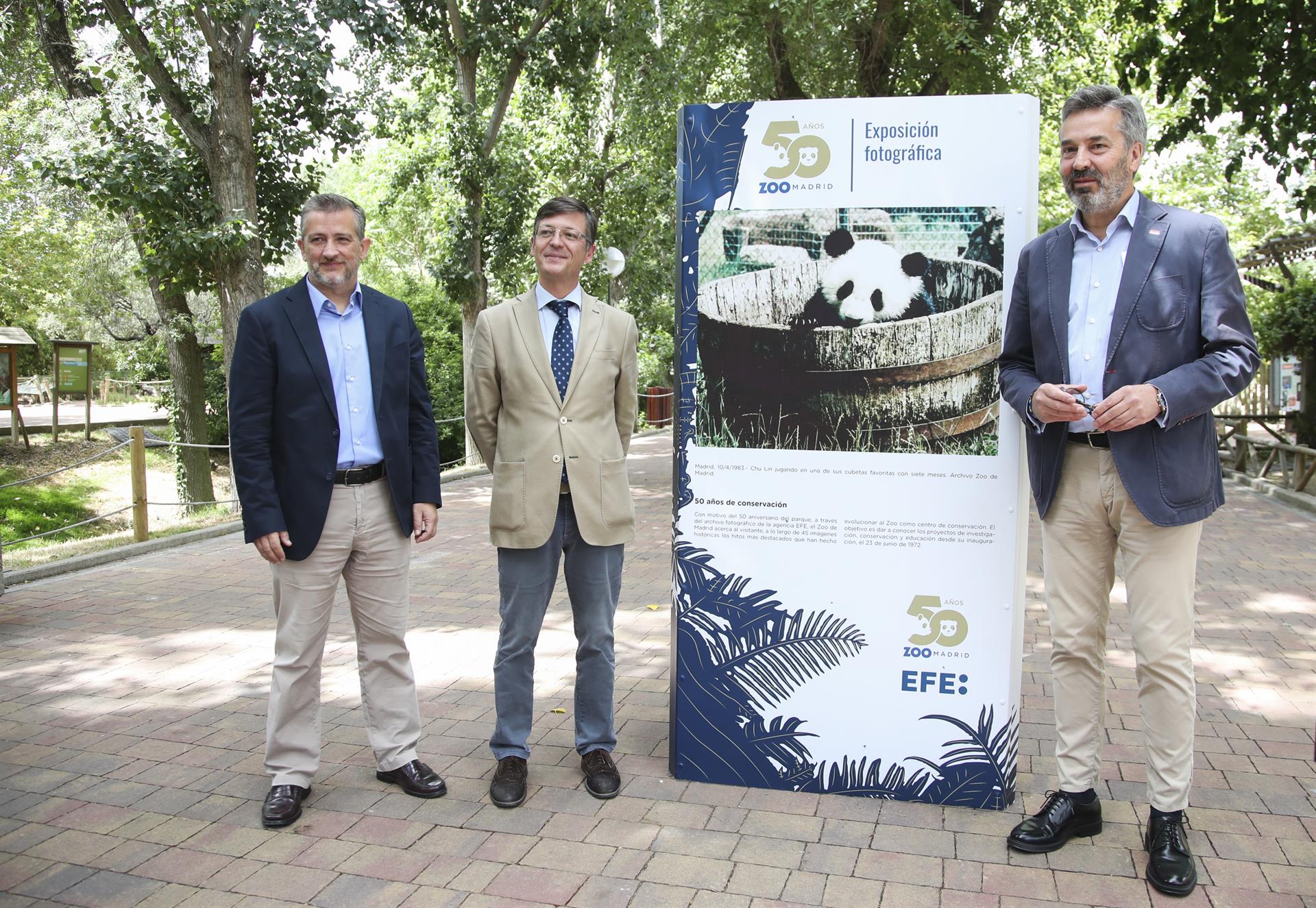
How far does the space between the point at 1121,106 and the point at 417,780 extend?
10.6 feet

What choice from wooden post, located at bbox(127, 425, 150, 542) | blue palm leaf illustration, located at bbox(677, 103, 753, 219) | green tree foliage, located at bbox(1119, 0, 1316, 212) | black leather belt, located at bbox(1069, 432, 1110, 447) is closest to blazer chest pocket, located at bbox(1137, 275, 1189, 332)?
black leather belt, located at bbox(1069, 432, 1110, 447)

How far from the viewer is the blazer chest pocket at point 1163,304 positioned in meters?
2.99

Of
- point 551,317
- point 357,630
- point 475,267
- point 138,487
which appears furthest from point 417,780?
point 475,267

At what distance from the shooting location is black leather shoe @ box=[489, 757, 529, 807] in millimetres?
3598

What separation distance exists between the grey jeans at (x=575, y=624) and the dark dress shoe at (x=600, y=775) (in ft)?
0.12

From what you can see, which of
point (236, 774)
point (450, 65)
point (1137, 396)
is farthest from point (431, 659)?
point (450, 65)

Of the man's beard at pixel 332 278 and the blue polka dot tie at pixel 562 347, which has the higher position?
the man's beard at pixel 332 278

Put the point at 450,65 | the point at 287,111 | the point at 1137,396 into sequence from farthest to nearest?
the point at 450,65 < the point at 287,111 < the point at 1137,396

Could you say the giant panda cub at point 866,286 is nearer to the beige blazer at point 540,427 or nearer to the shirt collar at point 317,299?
the beige blazer at point 540,427

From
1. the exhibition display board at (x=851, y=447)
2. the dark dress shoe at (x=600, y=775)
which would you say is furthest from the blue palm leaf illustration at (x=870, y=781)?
the dark dress shoe at (x=600, y=775)

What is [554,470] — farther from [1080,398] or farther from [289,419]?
[1080,398]

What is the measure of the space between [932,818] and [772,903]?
2.68 ft

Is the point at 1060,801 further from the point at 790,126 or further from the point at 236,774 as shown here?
the point at 236,774

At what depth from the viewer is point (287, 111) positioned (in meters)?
11.0
